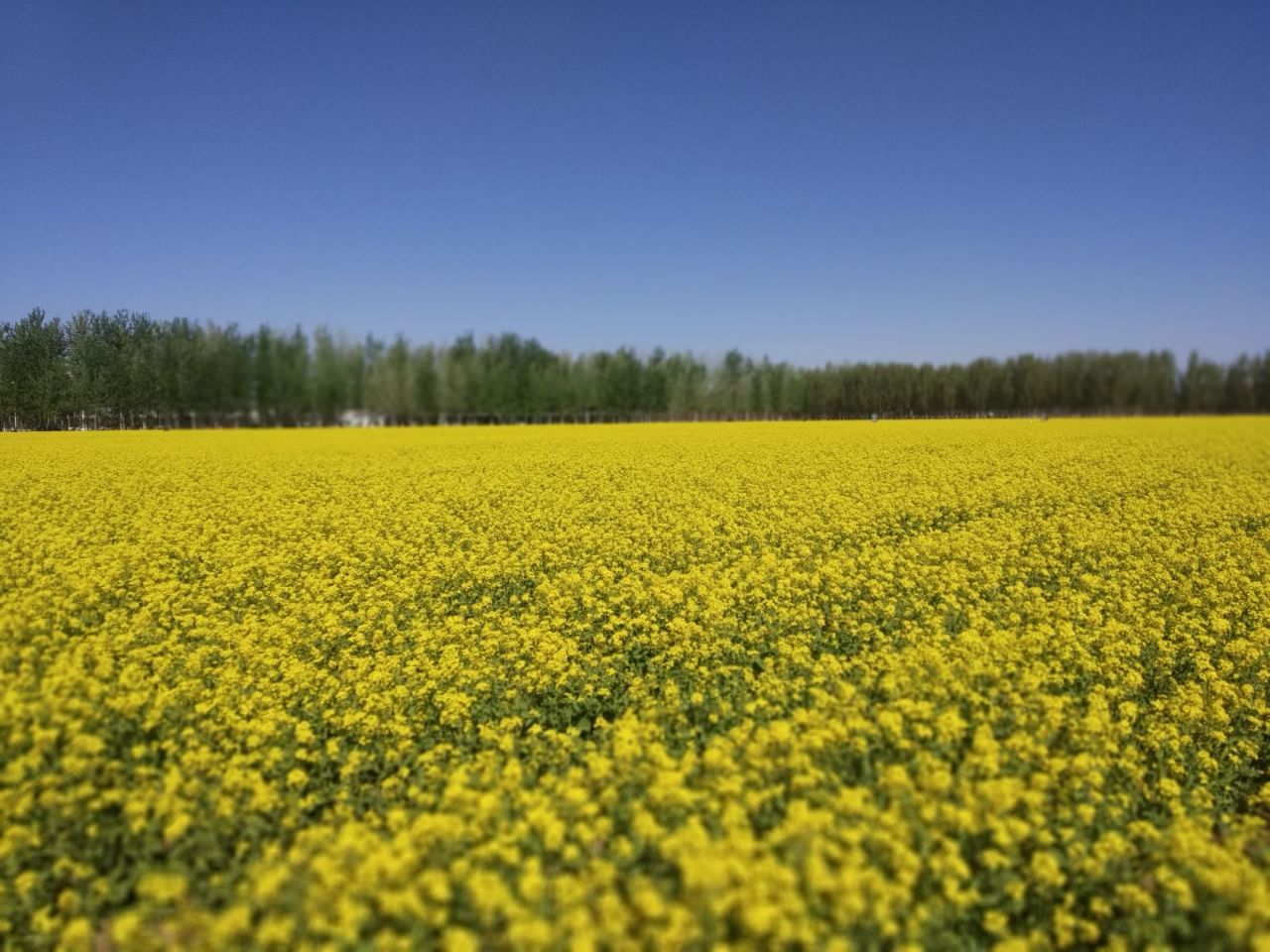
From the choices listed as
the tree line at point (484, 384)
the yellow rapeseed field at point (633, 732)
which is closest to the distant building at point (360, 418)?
the tree line at point (484, 384)

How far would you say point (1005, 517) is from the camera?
624 inches

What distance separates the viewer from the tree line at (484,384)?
23078 millimetres

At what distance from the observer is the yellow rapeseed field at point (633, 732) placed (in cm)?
445

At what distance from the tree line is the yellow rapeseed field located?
9.56 m

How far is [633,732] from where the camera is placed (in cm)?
632

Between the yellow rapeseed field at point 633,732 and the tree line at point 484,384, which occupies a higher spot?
the tree line at point 484,384

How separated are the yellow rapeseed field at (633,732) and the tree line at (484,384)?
31.4 ft

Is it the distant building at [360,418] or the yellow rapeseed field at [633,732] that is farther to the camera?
the distant building at [360,418]

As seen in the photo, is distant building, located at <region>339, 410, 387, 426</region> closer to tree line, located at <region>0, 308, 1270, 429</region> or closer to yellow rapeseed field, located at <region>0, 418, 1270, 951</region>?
tree line, located at <region>0, 308, 1270, 429</region>

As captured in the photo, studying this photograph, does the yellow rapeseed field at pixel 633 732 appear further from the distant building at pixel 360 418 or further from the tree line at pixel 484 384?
the distant building at pixel 360 418

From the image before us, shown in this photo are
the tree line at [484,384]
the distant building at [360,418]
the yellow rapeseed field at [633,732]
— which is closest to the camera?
the yellow rapeseed field at [633,732]

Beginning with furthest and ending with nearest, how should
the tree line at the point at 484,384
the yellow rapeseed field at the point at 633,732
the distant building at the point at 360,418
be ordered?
the distant building at the point at 360,418 < the tree line at the point at 484,384 < the yellow rapeseed field at the point at 633,732

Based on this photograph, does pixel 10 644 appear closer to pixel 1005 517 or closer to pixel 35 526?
pixel 35 526

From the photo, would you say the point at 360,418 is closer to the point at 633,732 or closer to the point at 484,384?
the point at 484,384
